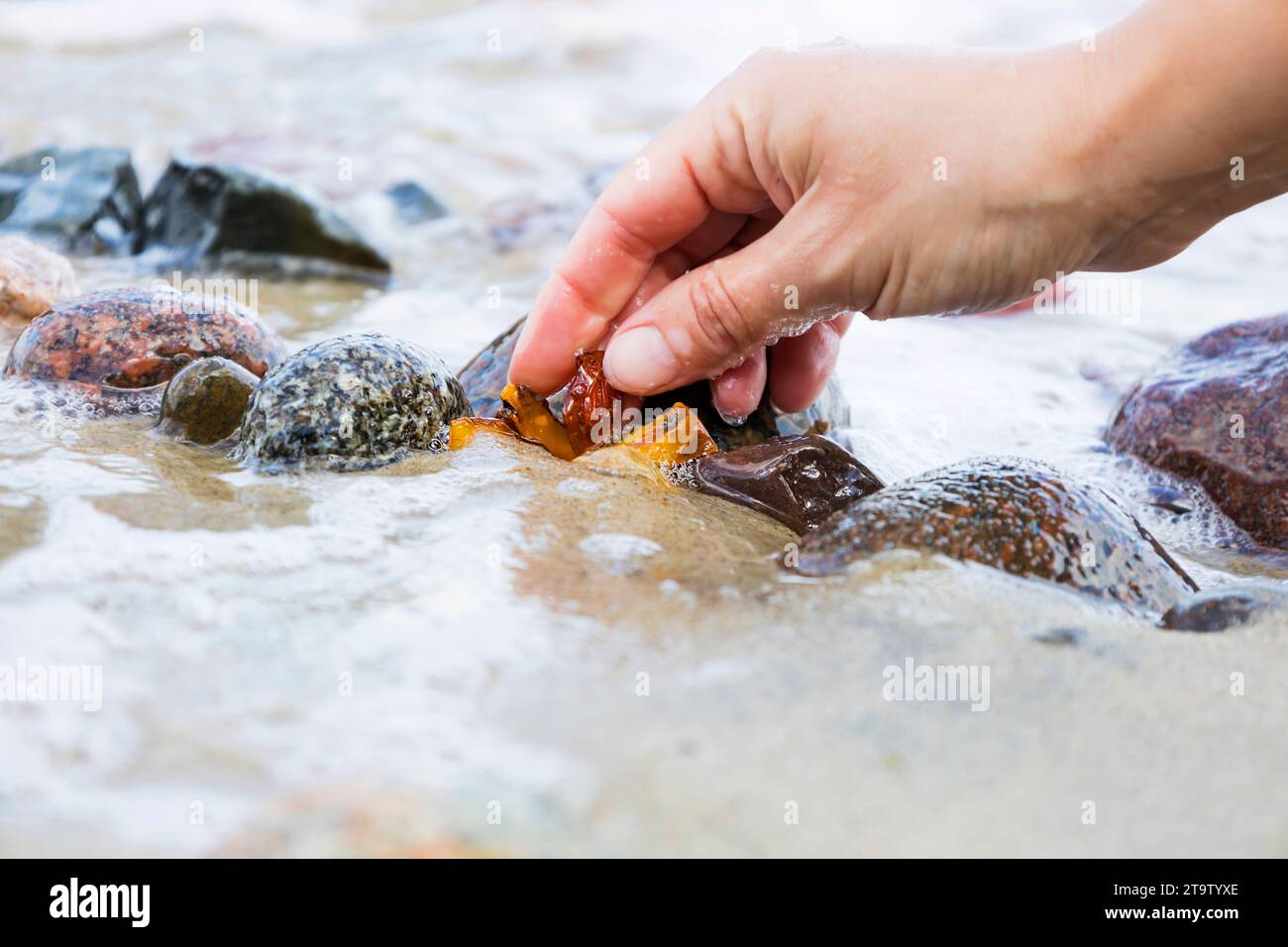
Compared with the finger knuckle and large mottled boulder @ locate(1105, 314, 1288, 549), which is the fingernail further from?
large mottled boulder @ locate(1105, 314, 1288, 549)

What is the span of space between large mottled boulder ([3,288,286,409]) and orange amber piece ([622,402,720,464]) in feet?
4.34

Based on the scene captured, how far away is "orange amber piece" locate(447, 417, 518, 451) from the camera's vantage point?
270cm

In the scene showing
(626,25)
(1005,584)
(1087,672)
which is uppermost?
(626,25)

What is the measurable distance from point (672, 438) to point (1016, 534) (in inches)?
37.9

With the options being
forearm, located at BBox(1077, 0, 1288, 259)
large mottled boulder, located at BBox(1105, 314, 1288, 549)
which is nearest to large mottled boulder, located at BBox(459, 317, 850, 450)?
large mottled boulder, located at BBox(1105, 314, 1288, 549)

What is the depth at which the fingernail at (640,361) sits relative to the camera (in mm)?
2596

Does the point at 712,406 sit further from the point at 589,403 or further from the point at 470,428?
the point at 470,428

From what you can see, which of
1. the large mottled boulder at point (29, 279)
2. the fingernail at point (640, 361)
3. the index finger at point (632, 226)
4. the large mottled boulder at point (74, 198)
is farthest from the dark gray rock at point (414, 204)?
the fingernail at point (640, 361)

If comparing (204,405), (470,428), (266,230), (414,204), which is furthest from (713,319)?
(414,204)

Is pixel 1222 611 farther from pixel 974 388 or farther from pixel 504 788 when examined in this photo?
pixel 974 388

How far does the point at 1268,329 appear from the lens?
3.59m

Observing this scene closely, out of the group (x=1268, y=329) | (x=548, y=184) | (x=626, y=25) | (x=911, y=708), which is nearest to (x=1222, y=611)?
(x=911, y=708)

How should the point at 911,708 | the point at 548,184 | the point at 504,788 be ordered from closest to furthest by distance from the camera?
1. the point at 504,788
2. the point at 911,708
3. the point at 548,184

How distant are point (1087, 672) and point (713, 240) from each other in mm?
1661
